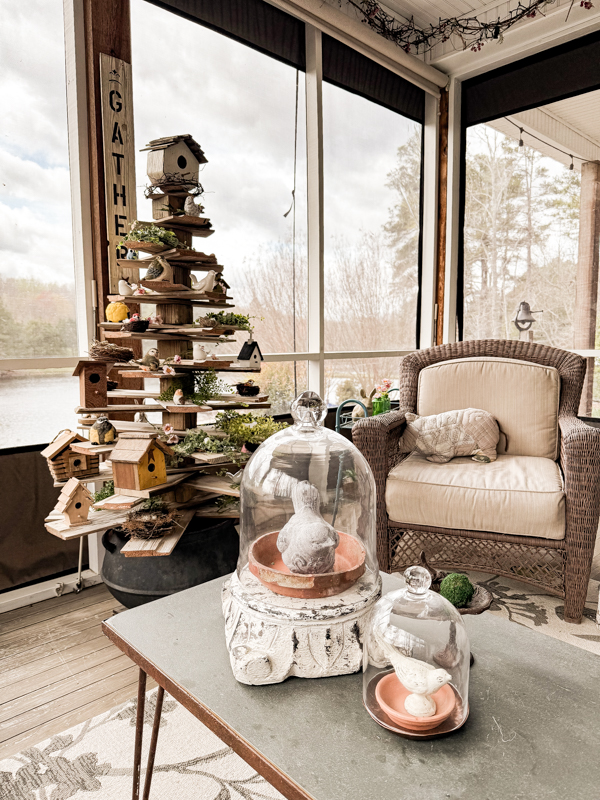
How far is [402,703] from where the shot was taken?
2.82 ft

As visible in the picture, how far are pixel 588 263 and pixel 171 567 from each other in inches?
133

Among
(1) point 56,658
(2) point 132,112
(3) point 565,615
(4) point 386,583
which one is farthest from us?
(2) point 132,112

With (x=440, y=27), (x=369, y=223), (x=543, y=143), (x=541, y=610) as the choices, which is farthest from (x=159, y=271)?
(x=543, y=143)

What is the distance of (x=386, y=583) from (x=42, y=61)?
225 cm

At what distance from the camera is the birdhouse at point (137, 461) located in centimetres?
173

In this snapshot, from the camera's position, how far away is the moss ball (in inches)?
55.8

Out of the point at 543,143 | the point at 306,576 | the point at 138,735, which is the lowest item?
the point at 138,735

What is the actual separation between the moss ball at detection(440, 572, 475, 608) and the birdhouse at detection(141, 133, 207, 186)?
1572mm

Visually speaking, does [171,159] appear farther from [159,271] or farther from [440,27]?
[440,27]

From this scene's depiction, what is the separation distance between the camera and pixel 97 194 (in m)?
2.18

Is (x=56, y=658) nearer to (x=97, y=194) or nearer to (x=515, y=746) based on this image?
(x=515, y=746)

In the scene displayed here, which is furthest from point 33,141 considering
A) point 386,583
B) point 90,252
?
point 386,583

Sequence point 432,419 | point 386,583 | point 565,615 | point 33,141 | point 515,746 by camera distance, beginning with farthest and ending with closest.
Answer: point 432,419 → point 33,141 → point 565,615 → point 386,583 → point 515,746

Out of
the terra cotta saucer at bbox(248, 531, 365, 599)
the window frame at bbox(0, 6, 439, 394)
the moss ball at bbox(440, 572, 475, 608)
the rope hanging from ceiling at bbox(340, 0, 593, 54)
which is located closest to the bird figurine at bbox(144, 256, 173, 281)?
the window frame at bbox(0, 6, 439, 394)
